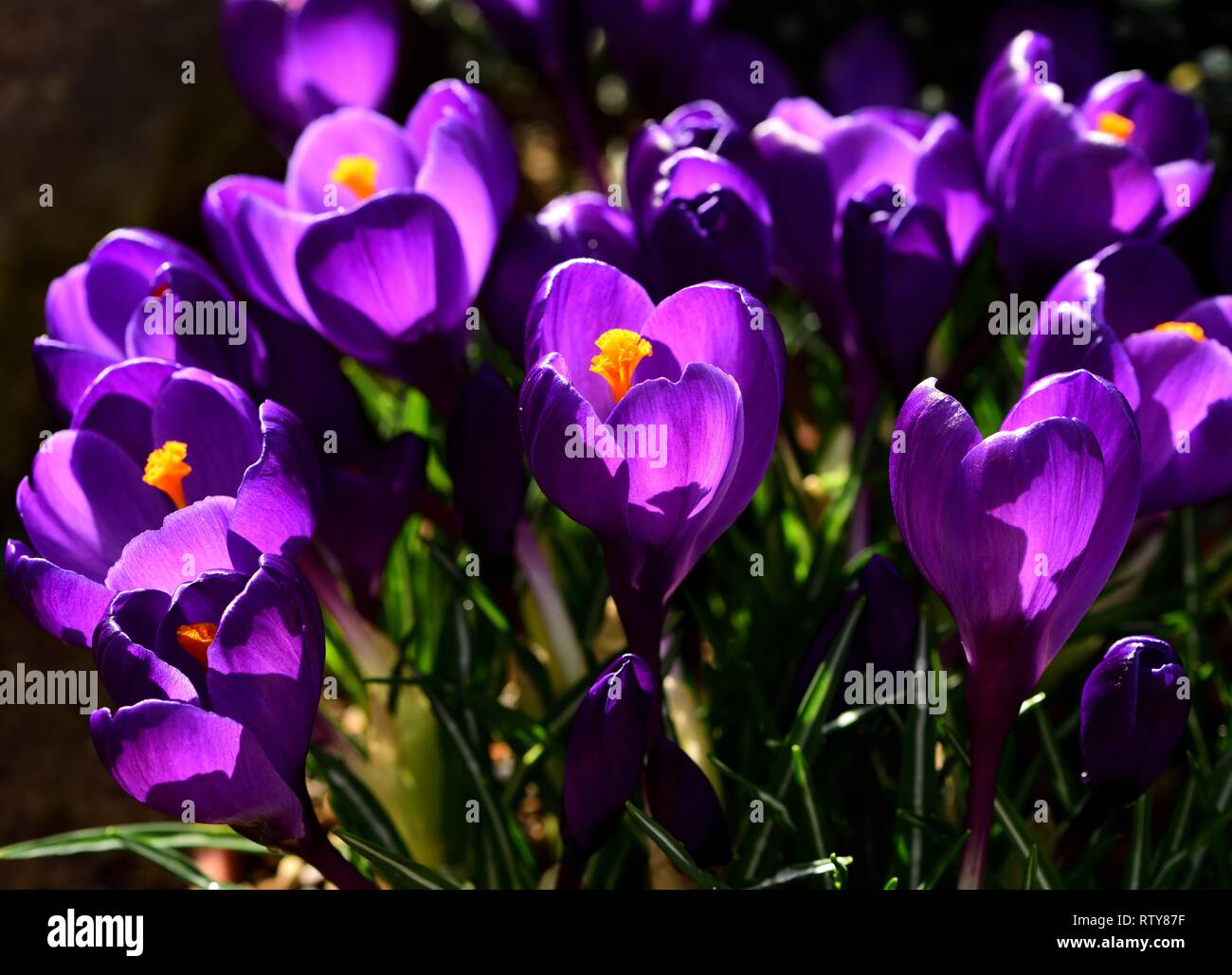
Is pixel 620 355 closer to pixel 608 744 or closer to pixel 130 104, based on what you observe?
pixel 608 744

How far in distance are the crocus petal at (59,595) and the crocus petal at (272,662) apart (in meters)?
0.11

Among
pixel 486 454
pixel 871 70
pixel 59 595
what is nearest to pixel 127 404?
pixel 59 595

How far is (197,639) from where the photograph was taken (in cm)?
86

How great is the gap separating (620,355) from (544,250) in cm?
30

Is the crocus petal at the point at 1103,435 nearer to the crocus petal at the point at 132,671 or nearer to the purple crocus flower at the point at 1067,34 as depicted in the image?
the crocus petal at the point at 132,671

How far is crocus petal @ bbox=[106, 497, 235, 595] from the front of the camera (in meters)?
0.90

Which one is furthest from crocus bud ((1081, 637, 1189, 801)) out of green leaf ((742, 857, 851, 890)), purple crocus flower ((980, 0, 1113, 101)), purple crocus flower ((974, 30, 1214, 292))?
purple crocus flower ((980, 0, 1113, 101))

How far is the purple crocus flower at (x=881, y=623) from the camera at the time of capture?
103cm

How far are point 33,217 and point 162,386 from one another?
3.88 feet

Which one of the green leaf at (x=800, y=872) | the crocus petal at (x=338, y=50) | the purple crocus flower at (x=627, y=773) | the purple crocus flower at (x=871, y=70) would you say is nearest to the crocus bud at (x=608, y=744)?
the purple crocus flower at (x=627, y=773)

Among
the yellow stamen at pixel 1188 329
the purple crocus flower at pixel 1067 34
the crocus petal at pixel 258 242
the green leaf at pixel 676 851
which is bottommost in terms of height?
the green leaf at pixel 676 851

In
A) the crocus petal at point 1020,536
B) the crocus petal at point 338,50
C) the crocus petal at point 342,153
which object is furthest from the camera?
the crocus petal at point 338,50

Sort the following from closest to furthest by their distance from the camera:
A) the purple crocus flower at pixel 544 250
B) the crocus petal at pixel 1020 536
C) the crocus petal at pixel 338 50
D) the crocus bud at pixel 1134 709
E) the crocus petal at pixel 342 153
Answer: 1. the crocus petal at pixel 1020 536
2. the crocus bud at pixel 1134 709
3. the purple crocus flower at pixel 544 250
4. the crocus petal at pixel 342 153
5. the crocus petal at pixel 338 50
